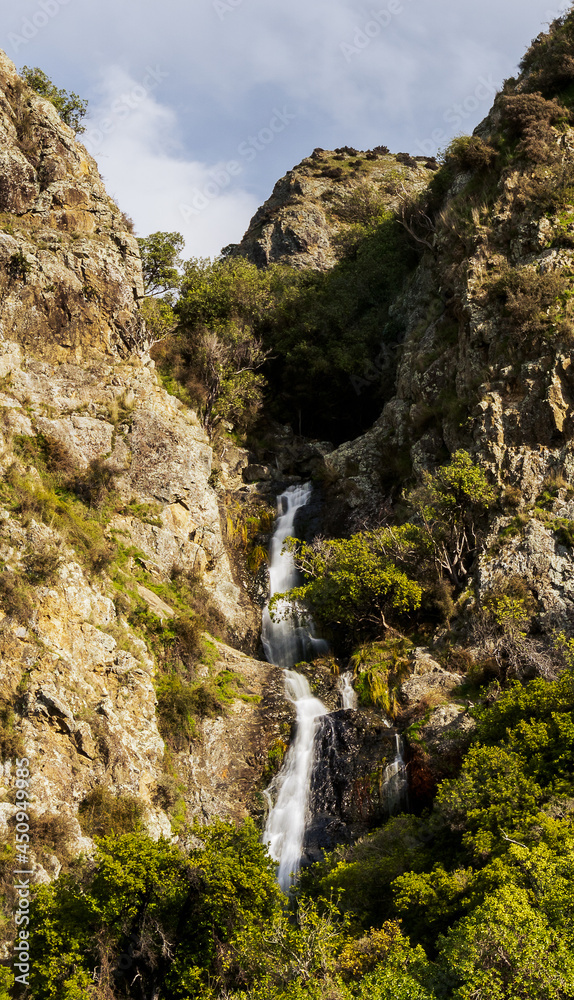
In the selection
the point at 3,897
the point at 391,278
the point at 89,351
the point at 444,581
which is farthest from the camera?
the point at 391,278

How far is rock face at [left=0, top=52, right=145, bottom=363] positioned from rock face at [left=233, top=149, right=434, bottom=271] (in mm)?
26391

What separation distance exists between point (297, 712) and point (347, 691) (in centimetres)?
211

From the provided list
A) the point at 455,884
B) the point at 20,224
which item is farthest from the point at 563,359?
the point at 20,224

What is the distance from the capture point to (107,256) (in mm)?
37906

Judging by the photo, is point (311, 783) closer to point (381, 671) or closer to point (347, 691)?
point (347, 691)

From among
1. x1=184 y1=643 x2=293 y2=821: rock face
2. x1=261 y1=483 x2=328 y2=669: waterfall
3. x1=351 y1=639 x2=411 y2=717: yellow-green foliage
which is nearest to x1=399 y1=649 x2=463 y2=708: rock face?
x1=351 y1=639 x2=411 y2=717: yellow-green foliage

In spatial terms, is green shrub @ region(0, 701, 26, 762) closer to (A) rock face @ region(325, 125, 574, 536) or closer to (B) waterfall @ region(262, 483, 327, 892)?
(B) waterfall @ region(262, 483, 327, 892)

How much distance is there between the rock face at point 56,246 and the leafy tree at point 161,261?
3.74 metres

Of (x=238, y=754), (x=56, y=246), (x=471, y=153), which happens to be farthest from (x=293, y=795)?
(x=471, y=153)

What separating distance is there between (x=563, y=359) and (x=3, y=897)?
27696 mm

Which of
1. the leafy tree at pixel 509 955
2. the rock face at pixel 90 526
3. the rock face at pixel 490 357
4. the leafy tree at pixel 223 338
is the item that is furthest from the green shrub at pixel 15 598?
the leafy tree at pixel 223 338

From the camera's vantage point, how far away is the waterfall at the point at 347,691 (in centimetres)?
2794

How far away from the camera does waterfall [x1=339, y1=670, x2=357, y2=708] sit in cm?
2794

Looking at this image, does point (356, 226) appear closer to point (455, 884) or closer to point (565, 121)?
point (565, 121)
